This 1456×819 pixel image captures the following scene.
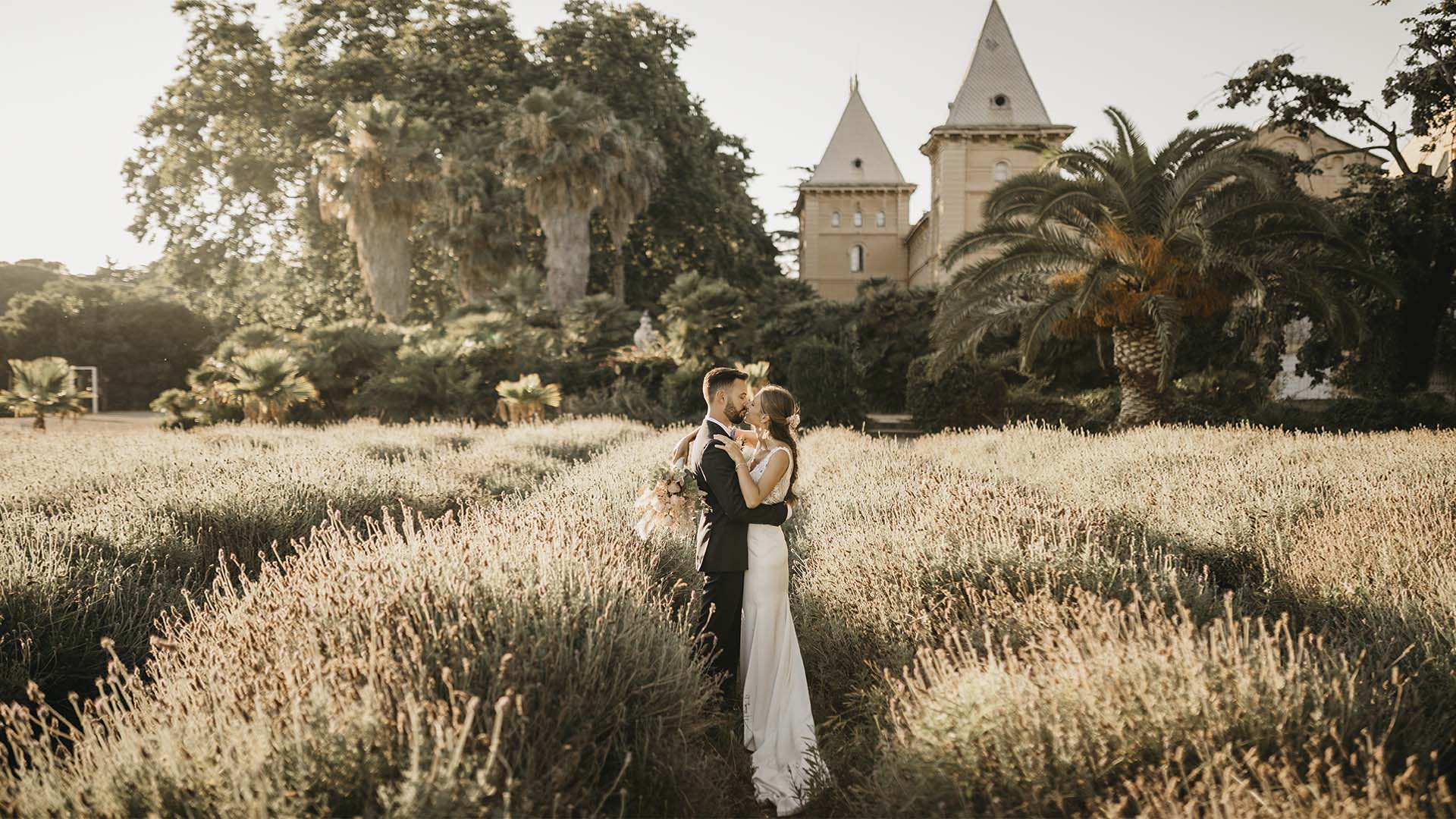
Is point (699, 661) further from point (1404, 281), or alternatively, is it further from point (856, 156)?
point (856, 156)

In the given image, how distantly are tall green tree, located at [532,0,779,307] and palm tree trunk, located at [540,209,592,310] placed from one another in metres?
4.76

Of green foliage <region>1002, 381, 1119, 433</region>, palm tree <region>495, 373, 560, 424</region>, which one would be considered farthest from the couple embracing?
palm tree <region>495, 373, 560, 424</region>

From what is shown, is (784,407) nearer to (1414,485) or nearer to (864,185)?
(1414,485)

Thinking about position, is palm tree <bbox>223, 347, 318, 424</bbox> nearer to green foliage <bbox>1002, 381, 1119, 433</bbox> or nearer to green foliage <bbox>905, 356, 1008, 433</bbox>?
green foliage <bbox>905, 356, 1008, 433</bbox>

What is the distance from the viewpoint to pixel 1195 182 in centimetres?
1462

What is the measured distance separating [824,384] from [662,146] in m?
17.9

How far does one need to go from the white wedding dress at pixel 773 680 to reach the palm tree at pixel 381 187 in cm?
2693

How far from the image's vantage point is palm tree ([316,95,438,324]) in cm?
2806

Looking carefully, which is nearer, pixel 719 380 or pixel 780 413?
pixel 780 413

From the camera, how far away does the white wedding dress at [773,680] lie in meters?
4.18

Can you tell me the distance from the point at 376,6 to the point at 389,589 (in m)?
36.0

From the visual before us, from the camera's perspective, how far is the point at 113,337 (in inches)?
1570

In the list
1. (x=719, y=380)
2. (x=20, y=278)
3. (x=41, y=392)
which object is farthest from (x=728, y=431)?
(x=20, y=278)

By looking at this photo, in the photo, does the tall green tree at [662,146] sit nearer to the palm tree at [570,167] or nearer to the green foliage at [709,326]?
the palm tree at [570,167]
